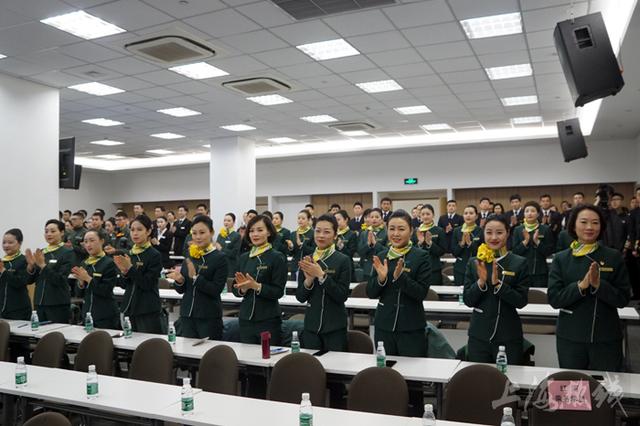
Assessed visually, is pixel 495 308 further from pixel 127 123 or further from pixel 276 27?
pixel 127 123

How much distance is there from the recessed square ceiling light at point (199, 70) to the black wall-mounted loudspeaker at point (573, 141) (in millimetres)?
5761

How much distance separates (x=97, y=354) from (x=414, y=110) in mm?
7779

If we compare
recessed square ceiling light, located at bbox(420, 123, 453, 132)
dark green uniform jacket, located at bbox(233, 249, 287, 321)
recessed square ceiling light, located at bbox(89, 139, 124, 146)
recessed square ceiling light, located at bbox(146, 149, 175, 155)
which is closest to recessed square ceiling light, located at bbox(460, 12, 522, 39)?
dark green uniform jacket, located at bbox(233, 249, 287, 321)

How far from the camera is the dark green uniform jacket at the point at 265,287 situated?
4.15 metres

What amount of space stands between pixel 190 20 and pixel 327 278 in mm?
3393

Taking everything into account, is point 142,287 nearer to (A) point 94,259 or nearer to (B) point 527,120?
(A) point 94,259

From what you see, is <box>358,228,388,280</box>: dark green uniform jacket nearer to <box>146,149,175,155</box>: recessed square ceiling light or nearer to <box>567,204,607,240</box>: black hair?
<box>567,204,607,240</box>: black hair

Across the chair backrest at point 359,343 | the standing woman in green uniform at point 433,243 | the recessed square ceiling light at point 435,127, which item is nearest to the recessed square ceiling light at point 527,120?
the recessed square ceiling light at point 435,127

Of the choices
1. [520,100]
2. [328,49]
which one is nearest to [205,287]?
[328,49]

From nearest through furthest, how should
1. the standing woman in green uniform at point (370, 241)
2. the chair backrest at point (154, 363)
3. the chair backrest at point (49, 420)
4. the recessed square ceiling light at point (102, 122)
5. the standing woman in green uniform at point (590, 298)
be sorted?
the chair backrest at point (49, 420), the standing woman in green uniform at point (590, 298), the chair backrest at point (154, 363), the standing woman in green uniform at point (370, 241), the recessed square ceiling light at point (102, 122)

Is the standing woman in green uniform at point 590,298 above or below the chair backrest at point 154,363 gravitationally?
above

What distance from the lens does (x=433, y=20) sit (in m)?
5.63

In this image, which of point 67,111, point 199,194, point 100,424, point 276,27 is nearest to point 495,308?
point 100,424

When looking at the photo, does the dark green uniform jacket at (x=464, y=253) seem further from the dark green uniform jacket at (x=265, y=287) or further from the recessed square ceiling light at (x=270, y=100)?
the recessed square ceiling light at (x=270, y=100)
